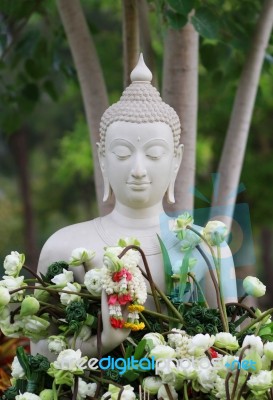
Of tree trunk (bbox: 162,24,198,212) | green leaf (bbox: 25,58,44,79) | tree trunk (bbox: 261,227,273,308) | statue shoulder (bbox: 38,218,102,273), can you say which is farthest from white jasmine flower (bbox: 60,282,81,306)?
tree trunk (bbox: 261,227,273,308)

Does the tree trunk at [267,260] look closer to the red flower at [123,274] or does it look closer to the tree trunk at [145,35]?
the tree trunk at [145,35]

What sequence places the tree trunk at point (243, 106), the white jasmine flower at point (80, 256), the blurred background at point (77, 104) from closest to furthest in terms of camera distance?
1. the white jasmine flower at point (80, 256)
2. the tree trunk at point (243, 106)
3. the blurred background at point (77, 104)

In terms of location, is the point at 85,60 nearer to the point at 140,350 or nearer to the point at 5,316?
the point at 5,316

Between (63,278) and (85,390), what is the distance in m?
0.37

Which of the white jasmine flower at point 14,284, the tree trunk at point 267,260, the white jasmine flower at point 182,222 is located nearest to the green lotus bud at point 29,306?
the white jasmine flower at point 14,284

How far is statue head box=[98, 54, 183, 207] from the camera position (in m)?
2.90

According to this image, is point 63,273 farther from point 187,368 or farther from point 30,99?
point 30,99

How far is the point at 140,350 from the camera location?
8.22 feet

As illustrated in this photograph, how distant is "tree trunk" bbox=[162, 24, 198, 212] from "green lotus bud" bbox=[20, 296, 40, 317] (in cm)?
150

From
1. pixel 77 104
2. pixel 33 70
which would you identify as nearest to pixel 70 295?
pixel 33 70

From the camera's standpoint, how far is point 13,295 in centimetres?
263

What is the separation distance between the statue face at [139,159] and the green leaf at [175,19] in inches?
38.3

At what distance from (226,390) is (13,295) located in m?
0.73

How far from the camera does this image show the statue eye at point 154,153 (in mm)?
2902
